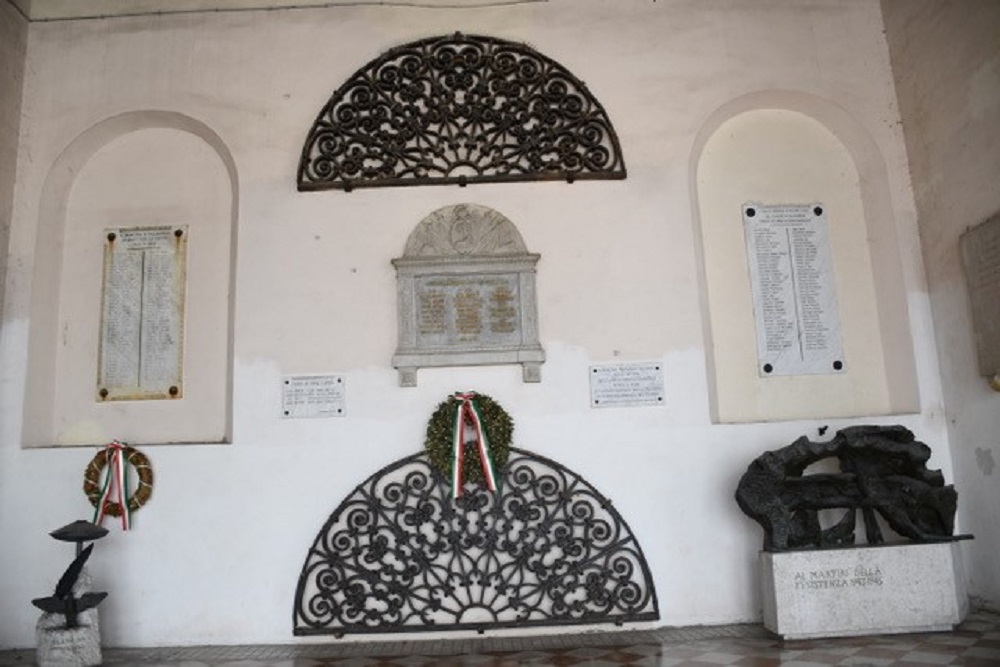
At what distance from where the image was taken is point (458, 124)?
5.15 meters

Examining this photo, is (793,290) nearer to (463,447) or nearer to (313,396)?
(463,447)

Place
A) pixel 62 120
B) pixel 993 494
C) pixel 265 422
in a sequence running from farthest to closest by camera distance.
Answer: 1. pixel 62 120
2. pixel 265 422
3. pixel 993 494

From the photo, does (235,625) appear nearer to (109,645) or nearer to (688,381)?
(109,645)

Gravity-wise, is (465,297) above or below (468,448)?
above

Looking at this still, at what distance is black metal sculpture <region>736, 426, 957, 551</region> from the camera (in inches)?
167

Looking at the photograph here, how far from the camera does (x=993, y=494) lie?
445 cm

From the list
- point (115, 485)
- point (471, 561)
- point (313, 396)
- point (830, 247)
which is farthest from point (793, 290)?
point (115, 485)

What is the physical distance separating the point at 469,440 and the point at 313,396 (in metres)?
1.00

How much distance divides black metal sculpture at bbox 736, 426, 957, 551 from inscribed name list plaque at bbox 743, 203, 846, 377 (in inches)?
30.8

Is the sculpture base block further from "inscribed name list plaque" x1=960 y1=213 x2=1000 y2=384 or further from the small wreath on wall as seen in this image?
"inscribed name list plaque" x1=960 y1=213 x2=1000 y2=384

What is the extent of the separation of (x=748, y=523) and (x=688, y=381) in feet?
2.98

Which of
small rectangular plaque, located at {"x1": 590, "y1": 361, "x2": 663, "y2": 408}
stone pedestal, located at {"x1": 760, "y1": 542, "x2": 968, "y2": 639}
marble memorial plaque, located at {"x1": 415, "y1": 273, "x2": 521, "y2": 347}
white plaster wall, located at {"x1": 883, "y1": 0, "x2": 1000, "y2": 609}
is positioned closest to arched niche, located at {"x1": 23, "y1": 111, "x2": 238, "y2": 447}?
marble memorial plaque, located at {"x1": 415, "y1": 273, "x2": 521, "y2": 347}

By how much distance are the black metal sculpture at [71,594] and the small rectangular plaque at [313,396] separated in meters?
1.24

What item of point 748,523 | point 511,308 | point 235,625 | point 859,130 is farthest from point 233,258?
point 859,130
